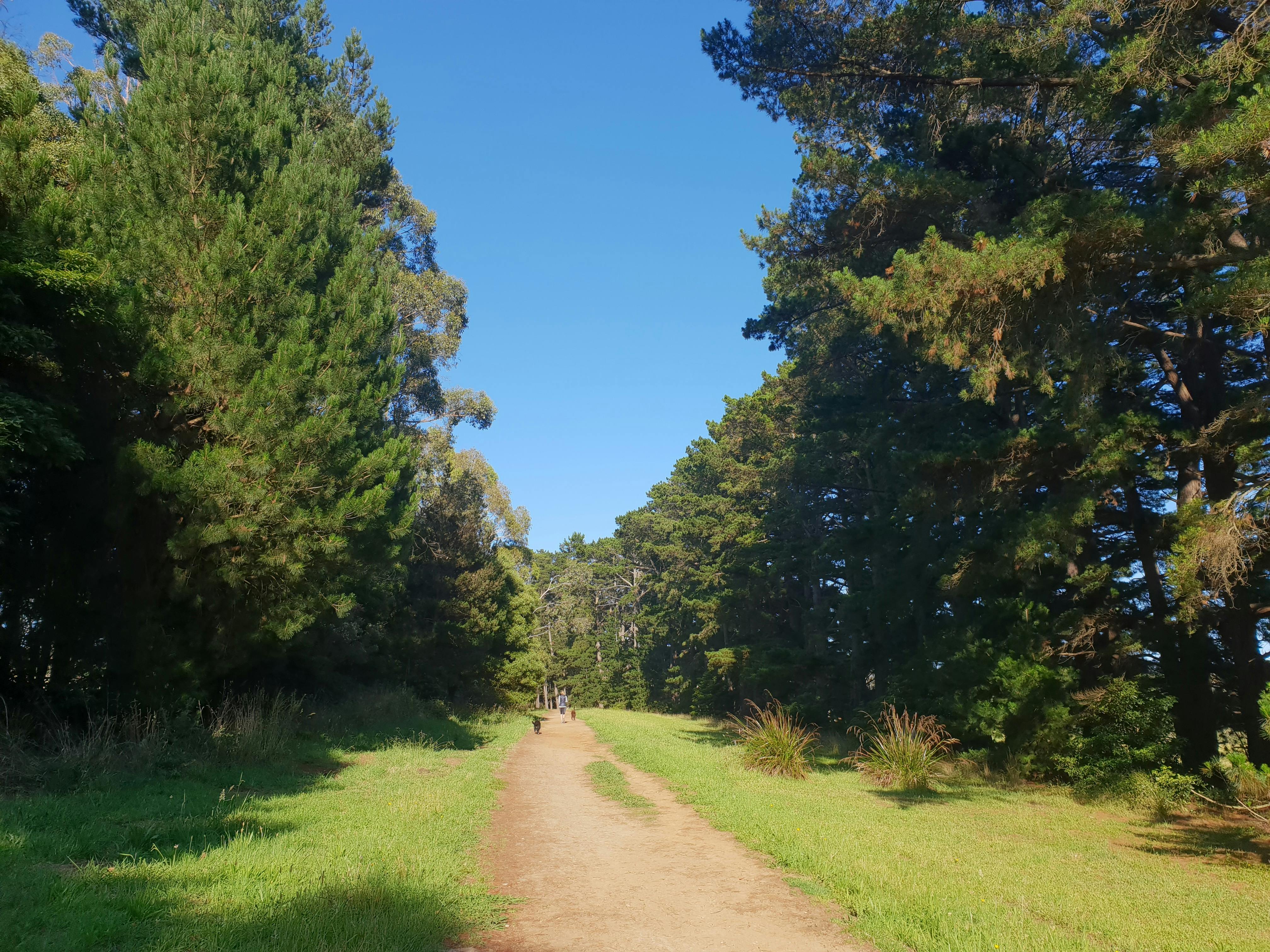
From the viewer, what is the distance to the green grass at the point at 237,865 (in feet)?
15.3

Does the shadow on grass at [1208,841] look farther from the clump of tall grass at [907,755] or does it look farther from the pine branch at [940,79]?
the pine branch at [940,79]

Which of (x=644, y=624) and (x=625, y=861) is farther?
(x=644, y=624)

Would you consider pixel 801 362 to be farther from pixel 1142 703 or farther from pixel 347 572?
pixel 347 572

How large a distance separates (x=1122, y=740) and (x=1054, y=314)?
7.31 m

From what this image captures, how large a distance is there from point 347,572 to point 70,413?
5.32 meters

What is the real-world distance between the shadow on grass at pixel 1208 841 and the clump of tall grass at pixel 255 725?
12542 millimetres

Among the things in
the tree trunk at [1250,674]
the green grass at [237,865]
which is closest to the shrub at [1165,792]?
the tree trunk at [1250,674]

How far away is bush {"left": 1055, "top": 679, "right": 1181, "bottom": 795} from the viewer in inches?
506

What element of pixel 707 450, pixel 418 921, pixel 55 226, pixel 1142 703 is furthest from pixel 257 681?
pixel 707 450

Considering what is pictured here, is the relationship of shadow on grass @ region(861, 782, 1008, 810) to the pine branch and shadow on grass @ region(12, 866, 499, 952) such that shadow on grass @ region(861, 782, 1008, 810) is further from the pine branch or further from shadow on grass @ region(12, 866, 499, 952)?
the pine branch

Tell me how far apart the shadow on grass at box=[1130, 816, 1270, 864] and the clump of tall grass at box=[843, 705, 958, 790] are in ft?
12.2

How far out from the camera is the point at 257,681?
58.8 feet

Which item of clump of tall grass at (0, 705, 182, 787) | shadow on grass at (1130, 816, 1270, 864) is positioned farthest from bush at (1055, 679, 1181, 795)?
clump of tall grass at (0, 705, 182, 787)

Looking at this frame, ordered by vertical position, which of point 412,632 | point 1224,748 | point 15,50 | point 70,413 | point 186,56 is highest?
point 186,56
